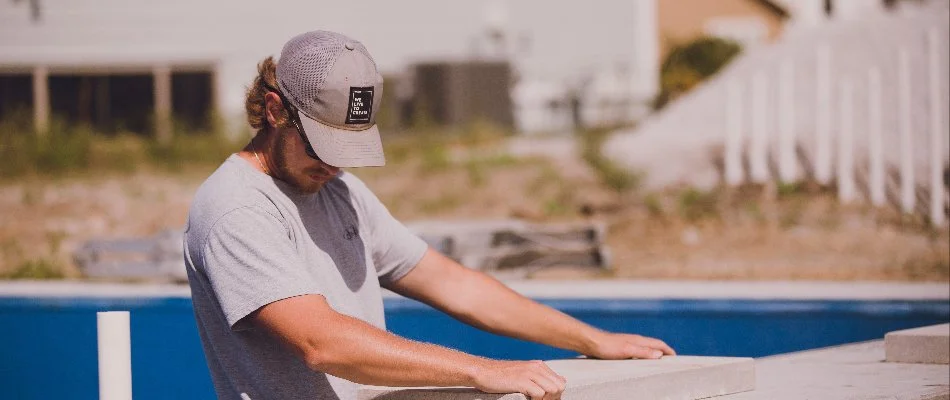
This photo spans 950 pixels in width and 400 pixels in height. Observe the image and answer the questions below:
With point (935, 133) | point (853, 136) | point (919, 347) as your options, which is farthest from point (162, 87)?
point (919, 347)

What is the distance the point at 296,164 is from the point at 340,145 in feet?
0.37

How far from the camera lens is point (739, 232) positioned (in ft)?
34.3

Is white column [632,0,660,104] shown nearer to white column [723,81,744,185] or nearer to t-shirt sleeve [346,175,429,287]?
white column [723,81,744,185]

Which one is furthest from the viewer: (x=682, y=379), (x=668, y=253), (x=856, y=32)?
(x=856, y=32)

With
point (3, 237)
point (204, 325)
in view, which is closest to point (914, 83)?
point (3, 237)

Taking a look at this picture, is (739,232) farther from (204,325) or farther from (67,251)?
(204,325)

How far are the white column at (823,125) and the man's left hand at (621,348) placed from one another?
816 centimetres

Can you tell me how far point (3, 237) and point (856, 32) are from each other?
8875mm

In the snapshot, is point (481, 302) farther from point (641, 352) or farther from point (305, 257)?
point (305, 257)

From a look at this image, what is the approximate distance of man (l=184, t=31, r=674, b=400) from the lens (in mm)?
2711

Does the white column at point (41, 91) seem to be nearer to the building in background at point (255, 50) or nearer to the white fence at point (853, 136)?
the building in background at point (255, 50)

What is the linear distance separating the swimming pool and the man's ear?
2.69 meters

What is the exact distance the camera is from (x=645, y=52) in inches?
986

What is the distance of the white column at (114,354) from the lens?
2.88 m
